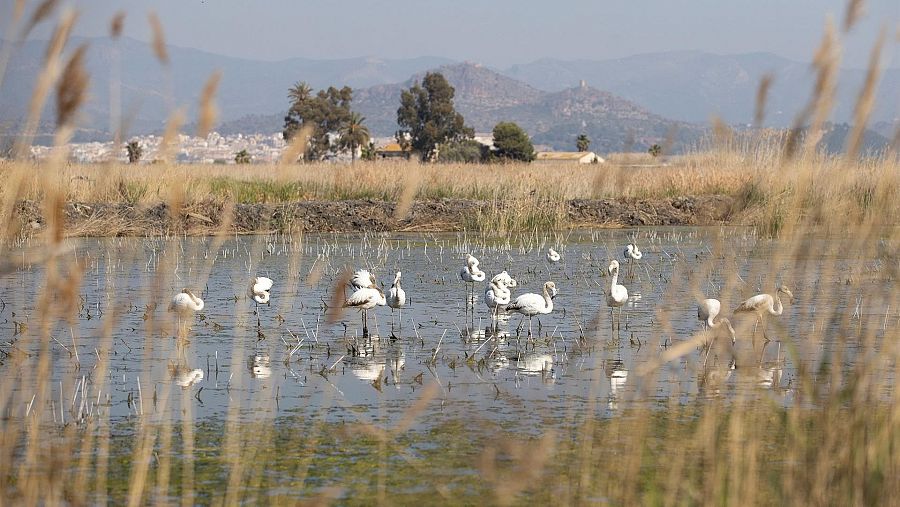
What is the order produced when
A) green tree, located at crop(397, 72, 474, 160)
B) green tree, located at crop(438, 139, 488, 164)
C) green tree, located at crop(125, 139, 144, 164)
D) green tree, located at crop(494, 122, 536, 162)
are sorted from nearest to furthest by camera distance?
1. green tree, located at crop(125, 139, 144, 164)
2. green tree, located at crop(438, 139, 488, 164)
3. green tree, located at crop(494, 122, 536, 162)
4. green tree, located at crop(397, 72, 474, 160)

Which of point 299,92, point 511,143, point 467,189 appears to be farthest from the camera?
point 299,92

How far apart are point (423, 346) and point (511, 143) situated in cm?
7314

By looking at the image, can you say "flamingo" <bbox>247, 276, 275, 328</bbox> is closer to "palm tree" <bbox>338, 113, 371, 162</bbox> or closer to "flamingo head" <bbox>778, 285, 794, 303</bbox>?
"flamingo head" <bbox>778, 285, 794, 303</bbox>

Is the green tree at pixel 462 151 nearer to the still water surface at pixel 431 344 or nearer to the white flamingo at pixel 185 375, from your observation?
the still water surface at pixel 431 344

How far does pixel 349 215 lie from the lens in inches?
936

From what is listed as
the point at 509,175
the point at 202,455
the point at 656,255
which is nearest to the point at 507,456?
the point at 202,455

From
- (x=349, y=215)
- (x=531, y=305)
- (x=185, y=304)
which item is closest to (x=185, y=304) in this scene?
(x=185, y=304)

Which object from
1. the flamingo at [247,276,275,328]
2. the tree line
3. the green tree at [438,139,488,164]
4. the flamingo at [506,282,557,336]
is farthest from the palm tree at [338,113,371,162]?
the flamingo at [506,282,557,336]

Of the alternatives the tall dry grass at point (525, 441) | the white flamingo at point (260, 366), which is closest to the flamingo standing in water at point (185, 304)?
the white flamingo at point (260, 366)

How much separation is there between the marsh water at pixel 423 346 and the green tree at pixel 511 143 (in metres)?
66.6

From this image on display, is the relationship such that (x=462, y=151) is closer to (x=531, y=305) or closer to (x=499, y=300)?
(x=499, y=300)

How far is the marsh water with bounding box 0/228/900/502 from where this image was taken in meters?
5.34

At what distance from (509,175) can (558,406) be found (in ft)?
68.4

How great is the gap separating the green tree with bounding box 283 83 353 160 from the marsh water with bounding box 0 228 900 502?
228ft
